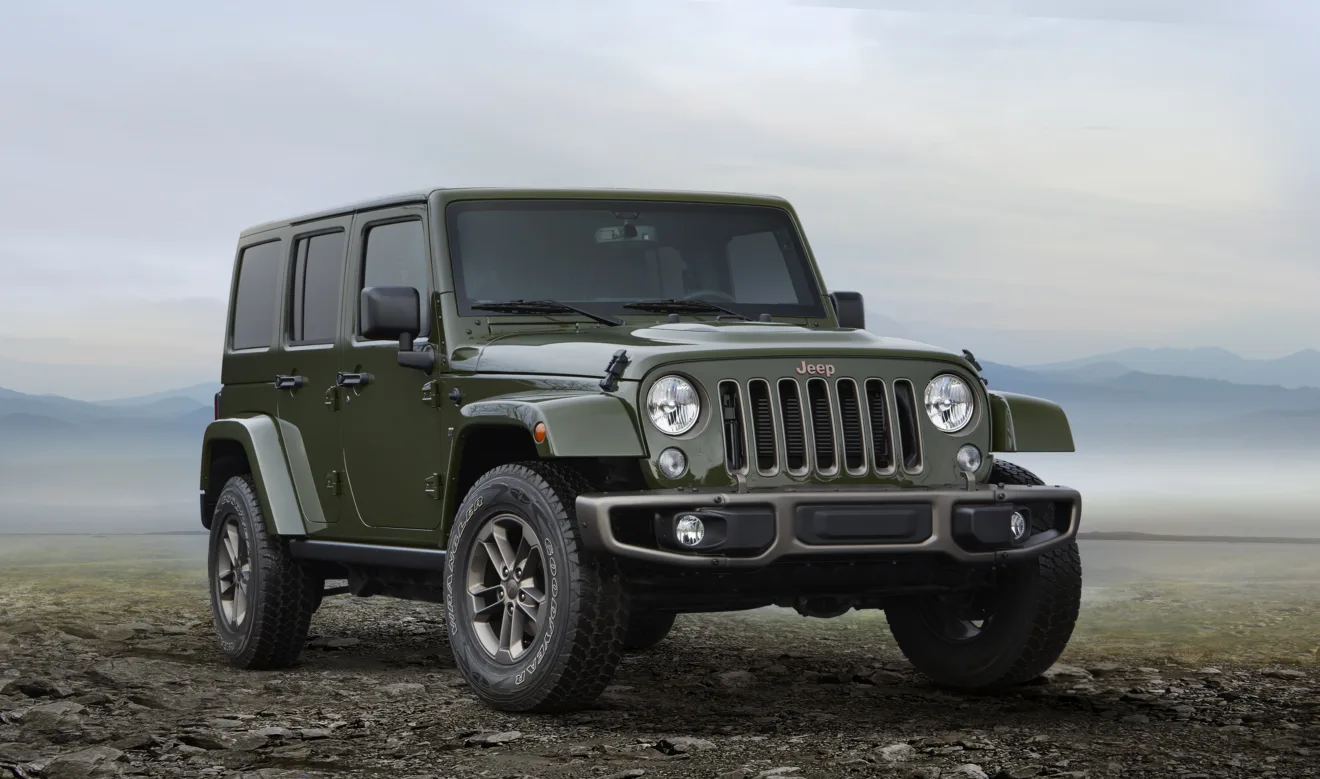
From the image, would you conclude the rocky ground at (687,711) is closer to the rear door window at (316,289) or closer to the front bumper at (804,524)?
the front bumper at (804,524)

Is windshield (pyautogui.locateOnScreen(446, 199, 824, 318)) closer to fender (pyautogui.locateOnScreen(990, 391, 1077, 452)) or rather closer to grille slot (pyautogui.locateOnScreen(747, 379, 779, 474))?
grille slot (pyautogui.locateOnScreen(747, 379, 779, 474))

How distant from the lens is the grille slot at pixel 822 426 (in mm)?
7043

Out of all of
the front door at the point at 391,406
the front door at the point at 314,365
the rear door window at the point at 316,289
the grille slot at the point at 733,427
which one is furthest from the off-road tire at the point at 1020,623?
the rear door window at the point at 316,289

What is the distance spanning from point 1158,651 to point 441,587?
174 inches

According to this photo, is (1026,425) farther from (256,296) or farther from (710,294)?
(256,296)

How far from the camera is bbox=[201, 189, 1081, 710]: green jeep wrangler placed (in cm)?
685

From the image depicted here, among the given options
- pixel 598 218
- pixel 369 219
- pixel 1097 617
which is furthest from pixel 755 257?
pixel 1097 617

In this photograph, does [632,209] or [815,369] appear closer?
[815,369]

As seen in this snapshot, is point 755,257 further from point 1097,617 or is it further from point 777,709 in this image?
point 1097,617

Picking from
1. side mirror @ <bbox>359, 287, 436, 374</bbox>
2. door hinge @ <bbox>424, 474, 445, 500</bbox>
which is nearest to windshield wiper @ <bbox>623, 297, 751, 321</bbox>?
side mirror @ <bbox>359, 287, 436, 374</bbox>

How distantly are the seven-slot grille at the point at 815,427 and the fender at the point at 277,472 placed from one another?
304 centimetres

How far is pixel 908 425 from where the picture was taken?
7254mm

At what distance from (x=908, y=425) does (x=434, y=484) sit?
7.06 feet

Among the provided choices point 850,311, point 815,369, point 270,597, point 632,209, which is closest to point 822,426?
point 815,369
